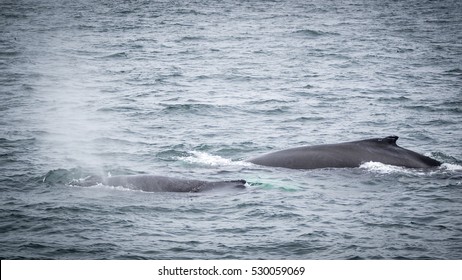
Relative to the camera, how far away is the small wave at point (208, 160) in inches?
717

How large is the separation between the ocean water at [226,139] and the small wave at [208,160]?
0.12 meters

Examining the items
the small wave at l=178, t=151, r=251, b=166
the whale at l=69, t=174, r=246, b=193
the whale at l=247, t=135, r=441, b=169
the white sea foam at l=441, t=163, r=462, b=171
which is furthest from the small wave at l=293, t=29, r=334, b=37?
the whale at l=69, t=174, r=246, b=193

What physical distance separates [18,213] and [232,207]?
4.54 metres

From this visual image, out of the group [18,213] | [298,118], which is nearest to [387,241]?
[18,213]

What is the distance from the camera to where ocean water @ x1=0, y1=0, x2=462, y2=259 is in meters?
13.0

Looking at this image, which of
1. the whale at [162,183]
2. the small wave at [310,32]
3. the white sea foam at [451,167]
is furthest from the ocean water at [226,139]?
the small wave at [310,32]

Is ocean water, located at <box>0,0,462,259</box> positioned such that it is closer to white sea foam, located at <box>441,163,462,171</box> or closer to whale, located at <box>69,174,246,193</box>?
white sea foam, located at <box>441,163,462,171</box>

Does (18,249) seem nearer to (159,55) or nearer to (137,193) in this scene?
(137,193)

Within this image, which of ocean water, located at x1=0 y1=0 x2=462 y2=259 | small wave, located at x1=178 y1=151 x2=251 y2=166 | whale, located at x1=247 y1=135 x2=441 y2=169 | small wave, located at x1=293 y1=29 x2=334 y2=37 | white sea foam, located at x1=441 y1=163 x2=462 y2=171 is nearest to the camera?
ocean water, located at x1=0 y1=0 x2=462 y2=259

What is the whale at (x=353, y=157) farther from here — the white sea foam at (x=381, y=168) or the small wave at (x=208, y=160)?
the small wave at (x=208, y=160)

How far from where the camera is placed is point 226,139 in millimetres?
21984

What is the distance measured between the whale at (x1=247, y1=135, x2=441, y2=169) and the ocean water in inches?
13.1

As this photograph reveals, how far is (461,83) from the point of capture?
32.9 m

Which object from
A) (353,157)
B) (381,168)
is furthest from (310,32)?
(381,168)
